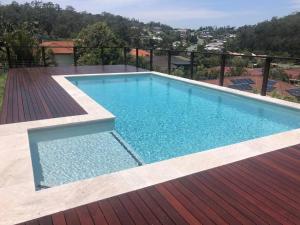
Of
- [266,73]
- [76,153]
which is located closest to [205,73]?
[266,73]

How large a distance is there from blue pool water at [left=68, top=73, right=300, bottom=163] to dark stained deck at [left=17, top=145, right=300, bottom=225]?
5.01 ft

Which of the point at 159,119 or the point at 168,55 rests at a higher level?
the point at 168,55

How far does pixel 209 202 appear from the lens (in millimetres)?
2301

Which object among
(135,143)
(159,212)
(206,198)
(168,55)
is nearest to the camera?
(159,212)

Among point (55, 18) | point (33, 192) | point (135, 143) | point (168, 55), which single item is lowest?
point (135, 143)

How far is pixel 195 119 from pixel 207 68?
3.49 m

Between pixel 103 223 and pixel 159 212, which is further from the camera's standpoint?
pixel 159 212

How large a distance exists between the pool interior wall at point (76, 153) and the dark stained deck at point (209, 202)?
1.19m

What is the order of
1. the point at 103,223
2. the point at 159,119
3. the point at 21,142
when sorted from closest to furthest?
the point at 103,223
the point at 21,142
the point at 159,119

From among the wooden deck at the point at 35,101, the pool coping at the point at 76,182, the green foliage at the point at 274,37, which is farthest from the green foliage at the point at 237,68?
the green foliage at the point at 274,37

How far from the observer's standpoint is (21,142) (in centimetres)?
345

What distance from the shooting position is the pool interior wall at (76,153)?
3426 millimetres

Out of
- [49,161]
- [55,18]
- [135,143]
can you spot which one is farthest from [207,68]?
[55,18]

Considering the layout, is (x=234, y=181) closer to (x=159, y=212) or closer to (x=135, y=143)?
(x=159, y=212)
